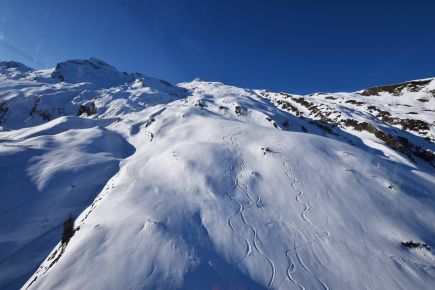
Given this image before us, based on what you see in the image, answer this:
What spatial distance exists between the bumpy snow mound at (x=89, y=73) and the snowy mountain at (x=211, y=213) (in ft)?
206

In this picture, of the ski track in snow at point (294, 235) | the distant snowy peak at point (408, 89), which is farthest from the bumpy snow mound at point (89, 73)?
the distant snowy peak at point (408, 89)

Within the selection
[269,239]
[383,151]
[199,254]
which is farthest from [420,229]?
[383,151]

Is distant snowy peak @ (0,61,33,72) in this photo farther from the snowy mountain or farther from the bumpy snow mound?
the snowy mountain

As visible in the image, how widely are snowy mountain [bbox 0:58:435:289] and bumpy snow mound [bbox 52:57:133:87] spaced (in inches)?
2473

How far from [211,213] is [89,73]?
9293 centimetres

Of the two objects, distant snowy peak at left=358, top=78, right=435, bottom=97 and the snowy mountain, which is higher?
distant snowy peak at left=358, top=78, right=435, bottom=97

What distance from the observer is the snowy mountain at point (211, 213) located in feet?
26.1

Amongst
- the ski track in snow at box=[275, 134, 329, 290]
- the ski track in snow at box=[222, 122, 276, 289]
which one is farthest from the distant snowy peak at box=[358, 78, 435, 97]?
the ski track in snow at box=[222, 122, 276, 289]

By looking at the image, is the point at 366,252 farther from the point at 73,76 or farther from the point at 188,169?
the point at 73,76

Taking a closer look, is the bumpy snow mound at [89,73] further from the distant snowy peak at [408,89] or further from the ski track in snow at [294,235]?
the distant snowy peak at [408,89]

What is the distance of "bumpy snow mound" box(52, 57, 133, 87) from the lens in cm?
7738

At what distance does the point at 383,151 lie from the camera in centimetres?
2477

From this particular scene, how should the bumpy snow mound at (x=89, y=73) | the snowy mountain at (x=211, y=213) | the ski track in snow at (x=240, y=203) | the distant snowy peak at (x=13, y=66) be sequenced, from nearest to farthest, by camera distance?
the snowy mountain at (x=211, y=213) < the ski track in snow at (x=240, y=203) < the bumpy snow mound at (x=89, y=73) < the distant snowy peak at (x=13, y=66)

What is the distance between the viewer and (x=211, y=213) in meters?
10.9
